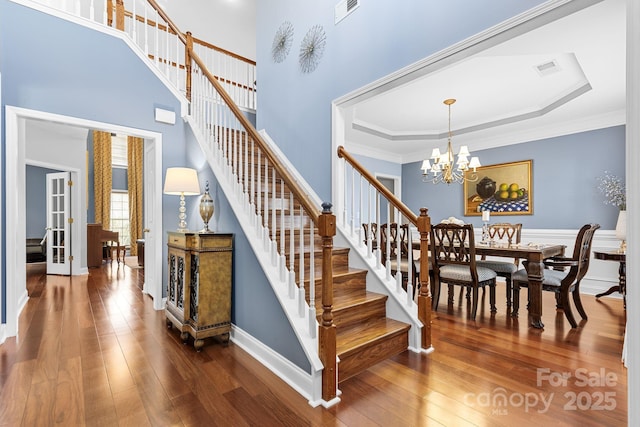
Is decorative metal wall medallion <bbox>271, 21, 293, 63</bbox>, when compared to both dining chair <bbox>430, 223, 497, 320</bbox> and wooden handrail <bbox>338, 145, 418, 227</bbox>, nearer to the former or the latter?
wooden handrail <bbox>338, 145, 418, 227</bbox>

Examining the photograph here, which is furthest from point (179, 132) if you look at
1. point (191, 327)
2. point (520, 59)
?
point (520, 59)

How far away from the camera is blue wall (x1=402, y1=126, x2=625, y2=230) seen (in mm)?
4309

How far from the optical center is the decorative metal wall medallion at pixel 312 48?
3402mm

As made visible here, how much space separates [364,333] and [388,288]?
1.59ft

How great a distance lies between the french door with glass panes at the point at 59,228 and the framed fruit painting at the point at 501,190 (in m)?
7.63

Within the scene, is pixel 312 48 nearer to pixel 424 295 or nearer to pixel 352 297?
pixel 352 297

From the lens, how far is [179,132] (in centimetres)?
370

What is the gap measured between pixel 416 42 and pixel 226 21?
5555 mm

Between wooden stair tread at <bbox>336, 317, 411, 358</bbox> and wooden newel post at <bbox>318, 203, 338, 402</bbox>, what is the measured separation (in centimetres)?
17

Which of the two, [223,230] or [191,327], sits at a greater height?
[223,230]

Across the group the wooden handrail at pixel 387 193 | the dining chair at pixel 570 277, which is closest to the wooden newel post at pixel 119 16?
the wooden handrail at pixel 387 193

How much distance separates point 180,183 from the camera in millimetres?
2922

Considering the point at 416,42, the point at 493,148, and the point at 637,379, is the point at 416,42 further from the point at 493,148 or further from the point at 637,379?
the point at 493,148

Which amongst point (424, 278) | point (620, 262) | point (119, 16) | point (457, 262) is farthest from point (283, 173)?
point (620, 262)
